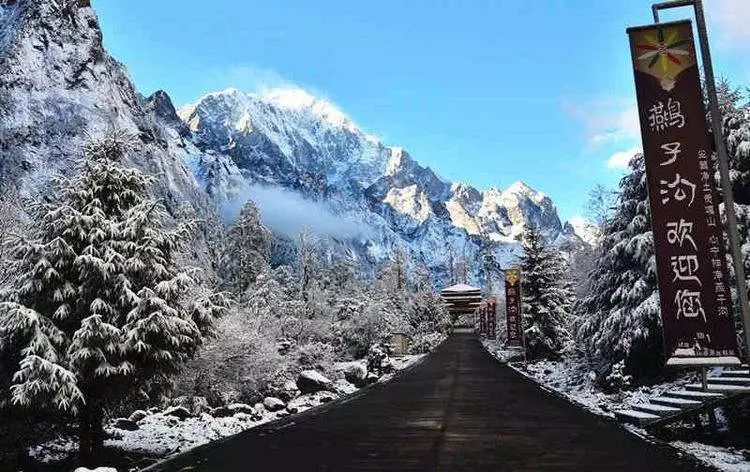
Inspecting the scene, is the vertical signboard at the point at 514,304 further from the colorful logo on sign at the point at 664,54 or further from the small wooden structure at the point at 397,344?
the colorful logo on sign at the point at 664,54

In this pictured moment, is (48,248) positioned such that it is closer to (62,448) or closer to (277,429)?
(62,448)

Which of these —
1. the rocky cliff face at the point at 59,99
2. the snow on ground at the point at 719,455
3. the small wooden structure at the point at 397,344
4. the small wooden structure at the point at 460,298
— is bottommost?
the snow on ground at the point at 719,455

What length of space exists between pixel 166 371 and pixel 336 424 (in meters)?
4.67

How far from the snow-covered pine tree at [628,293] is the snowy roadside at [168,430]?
9361mm

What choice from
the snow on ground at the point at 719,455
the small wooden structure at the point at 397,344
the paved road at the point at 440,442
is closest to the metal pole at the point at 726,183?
the snow on ground at the point at 719,455

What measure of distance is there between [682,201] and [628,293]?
747 centimetres

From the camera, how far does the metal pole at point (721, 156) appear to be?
876 cm

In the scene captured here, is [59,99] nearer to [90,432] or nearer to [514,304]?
[514,304]

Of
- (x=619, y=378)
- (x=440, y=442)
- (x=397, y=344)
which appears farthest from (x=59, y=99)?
(x=440, y=442)

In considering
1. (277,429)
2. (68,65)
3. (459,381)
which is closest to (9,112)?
(68,65)

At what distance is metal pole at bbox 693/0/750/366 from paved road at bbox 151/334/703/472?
7.97 feet

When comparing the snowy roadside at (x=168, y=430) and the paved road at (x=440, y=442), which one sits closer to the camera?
the paved road at (x=440, y=442)

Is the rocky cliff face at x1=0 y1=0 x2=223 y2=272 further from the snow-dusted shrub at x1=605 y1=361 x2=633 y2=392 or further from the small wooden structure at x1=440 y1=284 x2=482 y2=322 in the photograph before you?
the snow-dusted shrub at x1=605 y1=361 x2=633 y2=392

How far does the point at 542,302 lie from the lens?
110 feet
